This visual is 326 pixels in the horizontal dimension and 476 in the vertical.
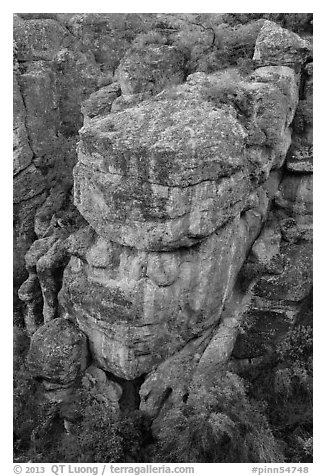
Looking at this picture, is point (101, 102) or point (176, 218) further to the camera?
point (101, 102)

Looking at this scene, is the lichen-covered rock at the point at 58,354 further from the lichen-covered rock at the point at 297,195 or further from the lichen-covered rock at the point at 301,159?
the lichen-covered rock at the point at 301,159

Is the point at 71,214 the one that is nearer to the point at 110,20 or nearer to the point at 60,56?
the point at 60,56

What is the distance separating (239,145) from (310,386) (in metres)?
7.01

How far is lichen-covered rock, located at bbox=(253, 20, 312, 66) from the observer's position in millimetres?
13117

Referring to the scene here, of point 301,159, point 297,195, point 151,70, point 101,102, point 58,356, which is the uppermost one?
point 151,70

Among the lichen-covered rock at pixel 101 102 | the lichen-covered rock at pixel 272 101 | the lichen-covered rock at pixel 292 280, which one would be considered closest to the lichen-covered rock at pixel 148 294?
the lichen-covered rock at pixel 292 280

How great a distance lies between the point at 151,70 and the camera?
1361cm

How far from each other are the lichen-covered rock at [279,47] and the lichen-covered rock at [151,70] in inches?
88.5

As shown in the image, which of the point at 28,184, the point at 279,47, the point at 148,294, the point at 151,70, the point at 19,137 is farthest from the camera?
the point at 28,184

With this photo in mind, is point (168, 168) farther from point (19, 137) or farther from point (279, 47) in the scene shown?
point (19, 137)

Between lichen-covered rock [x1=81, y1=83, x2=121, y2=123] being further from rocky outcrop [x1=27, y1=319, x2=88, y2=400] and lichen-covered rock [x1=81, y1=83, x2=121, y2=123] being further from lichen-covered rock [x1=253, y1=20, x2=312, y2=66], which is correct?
rocky outcrop [x1=27, y1=319, x2=88, y2=400]

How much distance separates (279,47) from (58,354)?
10.1 meters

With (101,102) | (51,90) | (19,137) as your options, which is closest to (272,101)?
(101,102)
